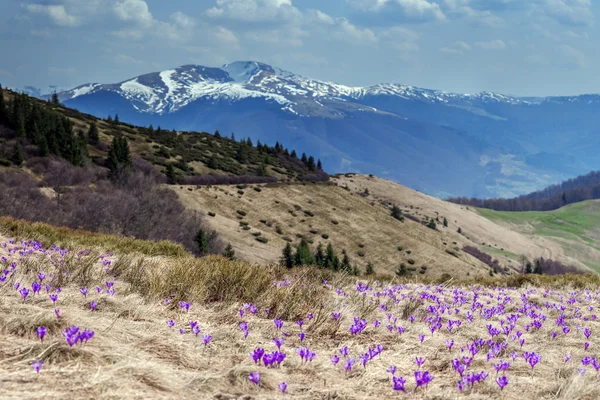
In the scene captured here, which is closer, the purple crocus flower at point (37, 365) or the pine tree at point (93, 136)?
the purple crocus flower at point (37, 365)

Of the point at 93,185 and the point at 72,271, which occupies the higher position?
the point at 72,271

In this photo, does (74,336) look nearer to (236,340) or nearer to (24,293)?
(236,340)

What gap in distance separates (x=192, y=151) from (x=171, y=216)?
6289cm

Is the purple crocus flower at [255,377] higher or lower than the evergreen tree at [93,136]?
higher

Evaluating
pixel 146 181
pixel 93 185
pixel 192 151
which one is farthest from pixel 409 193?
pixel 93 185

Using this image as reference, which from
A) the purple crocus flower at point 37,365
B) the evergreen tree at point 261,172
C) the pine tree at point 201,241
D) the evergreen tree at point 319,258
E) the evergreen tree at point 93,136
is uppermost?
the purple crocus flower at point 37,365

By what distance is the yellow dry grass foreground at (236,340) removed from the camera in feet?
11.8

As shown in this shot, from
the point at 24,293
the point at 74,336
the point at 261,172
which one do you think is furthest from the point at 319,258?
the point at 74,336

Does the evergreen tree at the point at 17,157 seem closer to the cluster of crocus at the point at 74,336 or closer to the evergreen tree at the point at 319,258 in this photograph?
the evergreen tree at the point at 319,258

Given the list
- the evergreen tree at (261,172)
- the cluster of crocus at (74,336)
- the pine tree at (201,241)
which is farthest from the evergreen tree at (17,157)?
the cluster of crocus at (74,336)

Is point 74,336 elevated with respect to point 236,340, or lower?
elevated

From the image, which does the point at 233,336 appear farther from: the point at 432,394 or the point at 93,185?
the point at 93,185

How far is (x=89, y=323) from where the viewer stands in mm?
4723

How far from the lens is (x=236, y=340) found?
4953 mm
